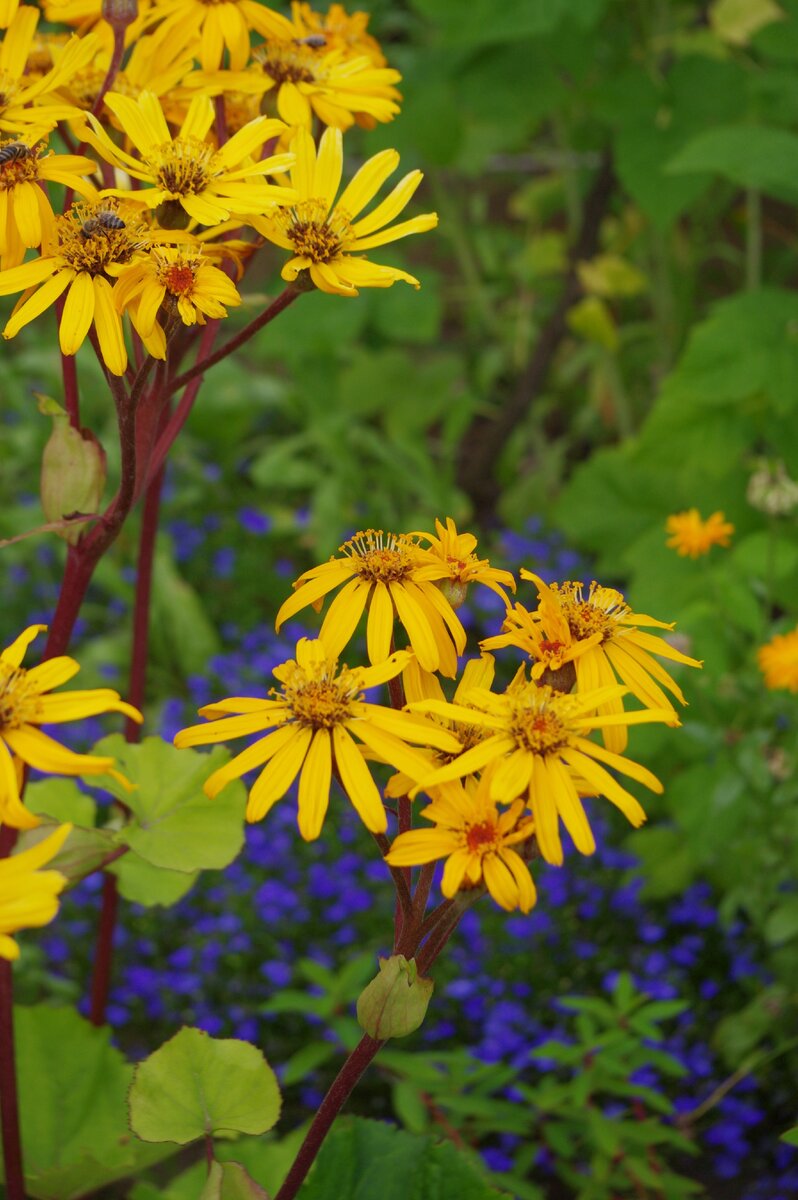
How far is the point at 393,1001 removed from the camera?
0.69 m

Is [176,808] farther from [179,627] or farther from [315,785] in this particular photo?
[179,627]

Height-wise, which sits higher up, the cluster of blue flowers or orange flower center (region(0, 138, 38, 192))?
the cluster of blue flowers

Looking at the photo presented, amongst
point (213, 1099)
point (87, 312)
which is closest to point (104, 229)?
point (87, 312)

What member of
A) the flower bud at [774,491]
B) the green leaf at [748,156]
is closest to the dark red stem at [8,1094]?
the flower bud at [774,491]

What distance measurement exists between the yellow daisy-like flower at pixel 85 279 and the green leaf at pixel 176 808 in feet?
1.23

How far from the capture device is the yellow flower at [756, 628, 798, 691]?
1337 mm

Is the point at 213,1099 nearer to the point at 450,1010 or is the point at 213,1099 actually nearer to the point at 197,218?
the point at 197,218

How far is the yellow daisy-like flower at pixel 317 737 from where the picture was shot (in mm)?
648

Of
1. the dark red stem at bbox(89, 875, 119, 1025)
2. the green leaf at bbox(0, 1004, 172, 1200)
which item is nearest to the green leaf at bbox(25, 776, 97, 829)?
the dark red stem at bbox(89, 875, 119, 1025)

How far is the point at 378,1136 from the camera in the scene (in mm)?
974

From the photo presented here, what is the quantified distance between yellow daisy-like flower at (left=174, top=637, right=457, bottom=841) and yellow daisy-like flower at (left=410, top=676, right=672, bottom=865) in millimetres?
21

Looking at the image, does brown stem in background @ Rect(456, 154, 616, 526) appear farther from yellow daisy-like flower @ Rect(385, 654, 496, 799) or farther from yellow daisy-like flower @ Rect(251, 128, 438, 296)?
yellow daisy-like flower @ Rect(385, 654, 496, 799)

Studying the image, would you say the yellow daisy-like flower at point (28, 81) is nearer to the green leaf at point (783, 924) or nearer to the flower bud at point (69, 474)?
the flower bud at point (69, 474)

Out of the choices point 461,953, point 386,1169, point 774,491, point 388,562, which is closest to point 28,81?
point 388,562
